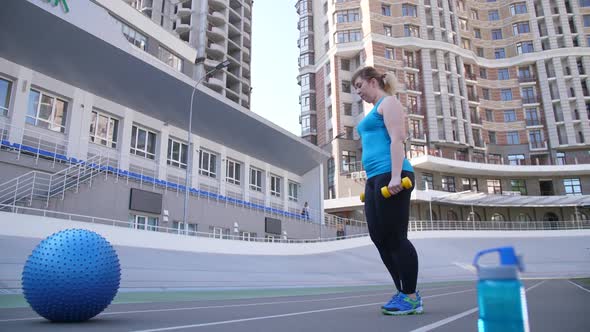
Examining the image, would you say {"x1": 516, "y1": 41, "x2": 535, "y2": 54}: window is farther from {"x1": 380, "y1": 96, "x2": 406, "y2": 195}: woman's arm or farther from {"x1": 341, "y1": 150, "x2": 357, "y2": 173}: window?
{"x1": 380, "y1": 96, "x2": 406, "y2": 195}: woman's arm

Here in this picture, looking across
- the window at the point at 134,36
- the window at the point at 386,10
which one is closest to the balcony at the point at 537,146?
the window at the point at 386,10

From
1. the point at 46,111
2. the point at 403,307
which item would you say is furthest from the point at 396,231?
the point at 46,111

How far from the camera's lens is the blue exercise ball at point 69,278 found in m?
3.74

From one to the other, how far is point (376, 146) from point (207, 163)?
24.9 m

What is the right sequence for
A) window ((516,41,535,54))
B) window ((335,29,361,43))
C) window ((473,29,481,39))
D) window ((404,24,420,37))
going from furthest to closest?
window ((473,29,481,39)) < window ((516,41,535,54)) < window ((335,29,361,43)) < window ((404,24,420,37))

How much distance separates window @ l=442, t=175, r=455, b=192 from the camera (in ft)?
160

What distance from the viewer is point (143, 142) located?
2412cm

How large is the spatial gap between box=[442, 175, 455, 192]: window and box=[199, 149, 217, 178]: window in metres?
29.4

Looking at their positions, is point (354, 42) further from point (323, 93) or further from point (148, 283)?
point (148, 283)

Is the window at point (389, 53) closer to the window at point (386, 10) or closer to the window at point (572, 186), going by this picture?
the window at point (386, 10)

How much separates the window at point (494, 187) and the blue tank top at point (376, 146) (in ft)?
169

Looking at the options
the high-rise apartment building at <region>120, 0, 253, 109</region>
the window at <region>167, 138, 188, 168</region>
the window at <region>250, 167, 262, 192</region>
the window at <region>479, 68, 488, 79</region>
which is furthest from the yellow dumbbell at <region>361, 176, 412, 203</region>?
the window at <region>479, 68, 488, 79</region>

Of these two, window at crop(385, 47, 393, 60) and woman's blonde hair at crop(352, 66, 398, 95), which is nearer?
woman's blonde hair at crop(352, 66, 398, 95)

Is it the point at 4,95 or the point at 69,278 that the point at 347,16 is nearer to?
the point at 4,95
